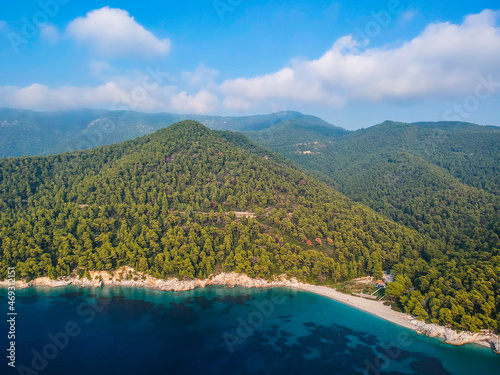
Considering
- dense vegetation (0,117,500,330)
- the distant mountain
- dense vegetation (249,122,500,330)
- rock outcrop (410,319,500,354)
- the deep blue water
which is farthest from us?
the distant mountain

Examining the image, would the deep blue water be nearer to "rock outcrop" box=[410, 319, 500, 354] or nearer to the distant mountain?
"rock outcrop" box=[410, 319, 500, 354]

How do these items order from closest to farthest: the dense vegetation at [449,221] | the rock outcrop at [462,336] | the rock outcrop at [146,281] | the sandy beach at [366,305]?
the rock outcrop at [462,336]
the dense vegetation at [449,221]
the sandy beach at [366,305]
the rock outcrop at [146,281]

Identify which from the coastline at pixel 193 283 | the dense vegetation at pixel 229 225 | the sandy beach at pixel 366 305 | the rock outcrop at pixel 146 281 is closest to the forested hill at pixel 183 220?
the dense vegetation at pixel 229 225

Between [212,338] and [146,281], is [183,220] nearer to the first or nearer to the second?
[146,281]

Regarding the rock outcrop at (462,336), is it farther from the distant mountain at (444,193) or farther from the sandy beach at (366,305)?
the distant mountain at (444,193)

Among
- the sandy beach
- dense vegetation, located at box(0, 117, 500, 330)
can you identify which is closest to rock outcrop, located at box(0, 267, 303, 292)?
dense vegetation, located at box(0, 117, 500, 330)

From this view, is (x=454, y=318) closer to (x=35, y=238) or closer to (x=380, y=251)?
(x=380, y=251)

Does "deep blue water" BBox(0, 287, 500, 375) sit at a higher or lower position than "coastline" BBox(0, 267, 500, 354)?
lower
